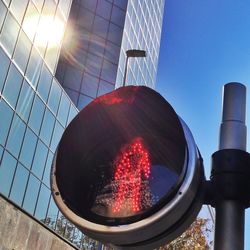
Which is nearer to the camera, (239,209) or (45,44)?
(239,209)

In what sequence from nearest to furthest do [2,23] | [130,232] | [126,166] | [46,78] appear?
[130,232] → [126,166] → [2,23] → [46,78]

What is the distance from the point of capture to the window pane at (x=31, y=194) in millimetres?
18170

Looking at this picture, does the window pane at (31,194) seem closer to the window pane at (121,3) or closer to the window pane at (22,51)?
the window pane at (22,51)

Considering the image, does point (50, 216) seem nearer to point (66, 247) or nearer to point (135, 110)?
point (66, 247)

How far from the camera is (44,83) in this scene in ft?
67.2

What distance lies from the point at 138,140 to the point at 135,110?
0.13 meters

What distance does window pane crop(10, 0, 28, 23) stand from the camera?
56.9ft

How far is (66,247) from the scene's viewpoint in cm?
2184

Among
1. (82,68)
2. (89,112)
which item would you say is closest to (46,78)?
(82,68)

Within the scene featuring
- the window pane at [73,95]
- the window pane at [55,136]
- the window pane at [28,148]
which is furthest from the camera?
the window pane at [73,95]

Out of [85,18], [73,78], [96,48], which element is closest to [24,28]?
[73,78]

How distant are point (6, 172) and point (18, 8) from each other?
5.93 metres

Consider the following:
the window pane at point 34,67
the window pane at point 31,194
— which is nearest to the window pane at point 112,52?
the window pane at point 34,67

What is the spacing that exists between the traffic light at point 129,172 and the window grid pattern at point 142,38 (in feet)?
99.5
